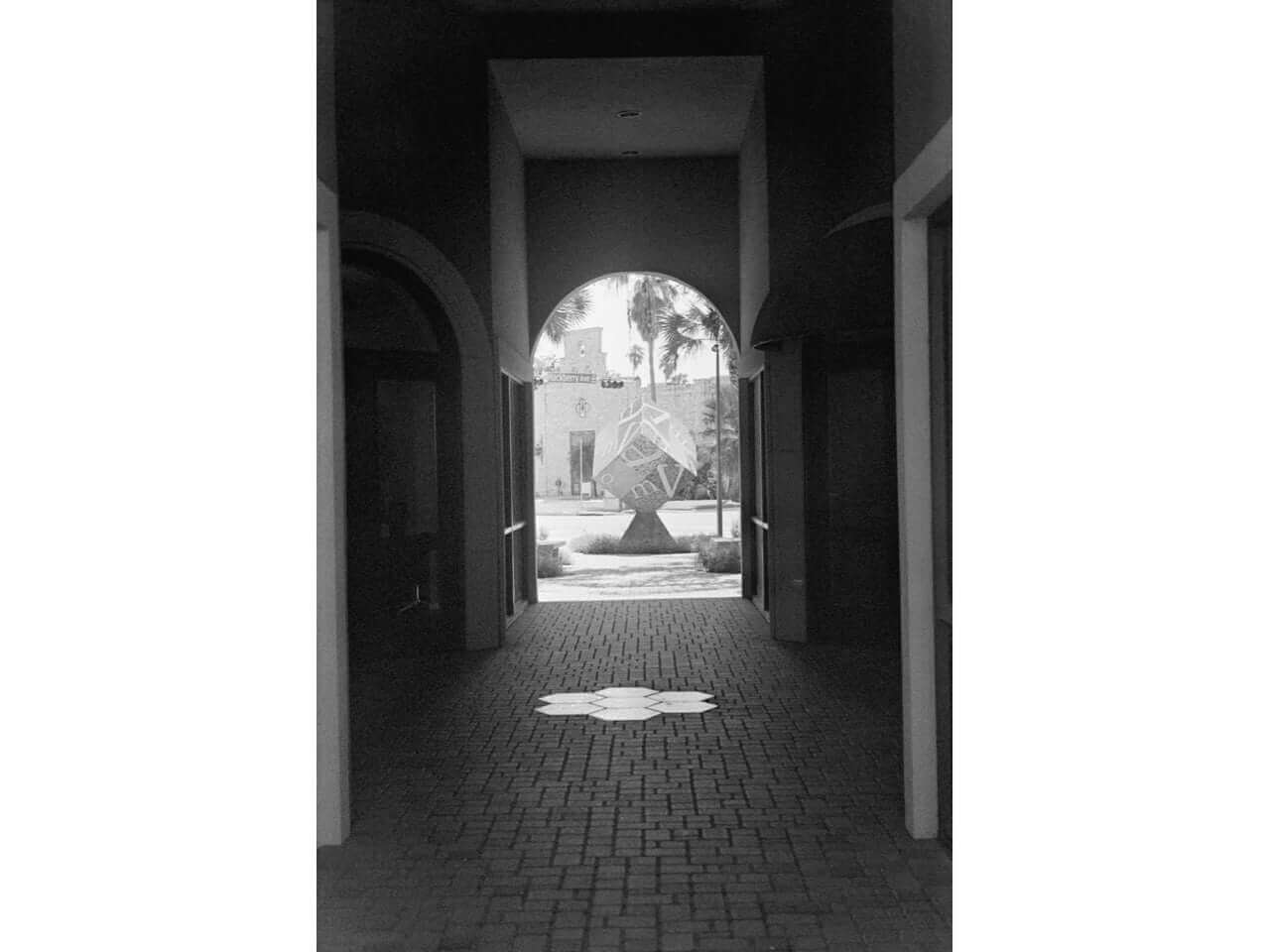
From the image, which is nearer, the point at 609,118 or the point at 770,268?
the point at 770,268

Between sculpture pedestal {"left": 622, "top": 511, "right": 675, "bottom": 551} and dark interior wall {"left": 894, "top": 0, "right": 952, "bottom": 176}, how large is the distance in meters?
16.1

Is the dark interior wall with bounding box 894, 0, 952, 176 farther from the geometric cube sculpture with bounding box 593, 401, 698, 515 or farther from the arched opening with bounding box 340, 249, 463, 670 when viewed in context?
the geometric cube sculpture with bounding box 593, 401, 698, 515

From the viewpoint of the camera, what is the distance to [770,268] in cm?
1066

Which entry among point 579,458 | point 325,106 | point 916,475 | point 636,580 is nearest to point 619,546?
point 636,580

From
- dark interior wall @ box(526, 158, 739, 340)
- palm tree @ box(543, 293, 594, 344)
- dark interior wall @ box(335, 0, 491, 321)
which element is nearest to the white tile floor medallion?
dark interior wall @ box(335, 0, 491, 321)

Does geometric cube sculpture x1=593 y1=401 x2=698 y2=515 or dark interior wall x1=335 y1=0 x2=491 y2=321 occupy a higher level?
dark interior wall x1=335 y1=0 x2=491 y2=321

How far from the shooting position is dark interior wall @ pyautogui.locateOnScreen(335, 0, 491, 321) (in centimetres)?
644

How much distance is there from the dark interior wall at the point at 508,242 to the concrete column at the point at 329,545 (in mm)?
5797

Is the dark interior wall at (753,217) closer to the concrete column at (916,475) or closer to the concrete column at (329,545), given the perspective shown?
the concrete column at (916,475)

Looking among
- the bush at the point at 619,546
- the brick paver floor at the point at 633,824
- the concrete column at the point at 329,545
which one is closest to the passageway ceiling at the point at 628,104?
the brick paver floor at the point at 633,824
